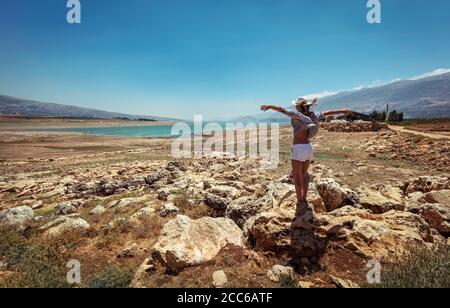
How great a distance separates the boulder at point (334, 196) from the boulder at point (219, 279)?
3.55 meters

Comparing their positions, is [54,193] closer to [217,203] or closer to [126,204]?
[126,204]

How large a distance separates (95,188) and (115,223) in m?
6.30

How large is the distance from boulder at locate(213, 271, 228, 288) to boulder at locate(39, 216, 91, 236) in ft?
14.7

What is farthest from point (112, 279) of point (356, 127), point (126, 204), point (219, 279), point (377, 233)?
point (356, 127)

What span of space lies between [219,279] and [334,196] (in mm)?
3831

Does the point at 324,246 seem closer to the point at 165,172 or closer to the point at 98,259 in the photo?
the point at 98,259

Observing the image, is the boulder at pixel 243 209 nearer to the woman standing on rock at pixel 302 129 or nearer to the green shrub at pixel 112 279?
the woman standing on rock at pixel 302 129

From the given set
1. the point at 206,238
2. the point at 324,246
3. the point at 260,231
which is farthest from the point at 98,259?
the point at 324,246

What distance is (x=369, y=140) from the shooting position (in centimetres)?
2738

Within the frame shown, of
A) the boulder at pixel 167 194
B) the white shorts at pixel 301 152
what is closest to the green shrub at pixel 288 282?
the white shorts at pixel 301 152

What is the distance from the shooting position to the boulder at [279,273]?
4258 millimetres
